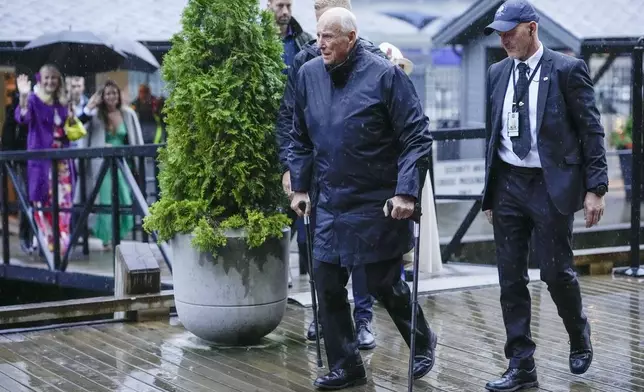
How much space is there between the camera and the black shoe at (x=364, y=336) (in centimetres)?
645

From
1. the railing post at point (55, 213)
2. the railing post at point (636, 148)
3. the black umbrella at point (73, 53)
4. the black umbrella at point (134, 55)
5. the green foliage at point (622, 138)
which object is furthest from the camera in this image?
the green foliage at point (622, 138)

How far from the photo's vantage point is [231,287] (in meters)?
6.38

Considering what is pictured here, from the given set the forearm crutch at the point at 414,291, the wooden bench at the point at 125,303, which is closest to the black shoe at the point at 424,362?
the forearm crutch at the point at 414,291

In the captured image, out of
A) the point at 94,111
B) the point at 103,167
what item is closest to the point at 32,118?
the point at 94,111

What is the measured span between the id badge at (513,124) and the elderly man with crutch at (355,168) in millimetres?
428

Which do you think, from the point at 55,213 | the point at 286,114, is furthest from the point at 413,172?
the point at 55,213

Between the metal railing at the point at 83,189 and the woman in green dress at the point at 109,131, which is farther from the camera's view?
the woman in green dress at the point at 109,131

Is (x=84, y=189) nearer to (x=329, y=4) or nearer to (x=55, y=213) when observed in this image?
(x=55, y=213)

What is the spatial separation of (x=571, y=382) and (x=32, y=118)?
7.84 m

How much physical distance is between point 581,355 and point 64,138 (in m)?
7.53

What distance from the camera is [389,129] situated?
5.49 m

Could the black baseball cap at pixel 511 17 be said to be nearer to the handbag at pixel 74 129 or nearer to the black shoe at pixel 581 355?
the black shoe at pixel 581 355

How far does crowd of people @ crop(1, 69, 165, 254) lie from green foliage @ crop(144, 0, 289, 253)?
5.38 meters

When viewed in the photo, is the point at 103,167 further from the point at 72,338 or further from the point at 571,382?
the point at 571,382
